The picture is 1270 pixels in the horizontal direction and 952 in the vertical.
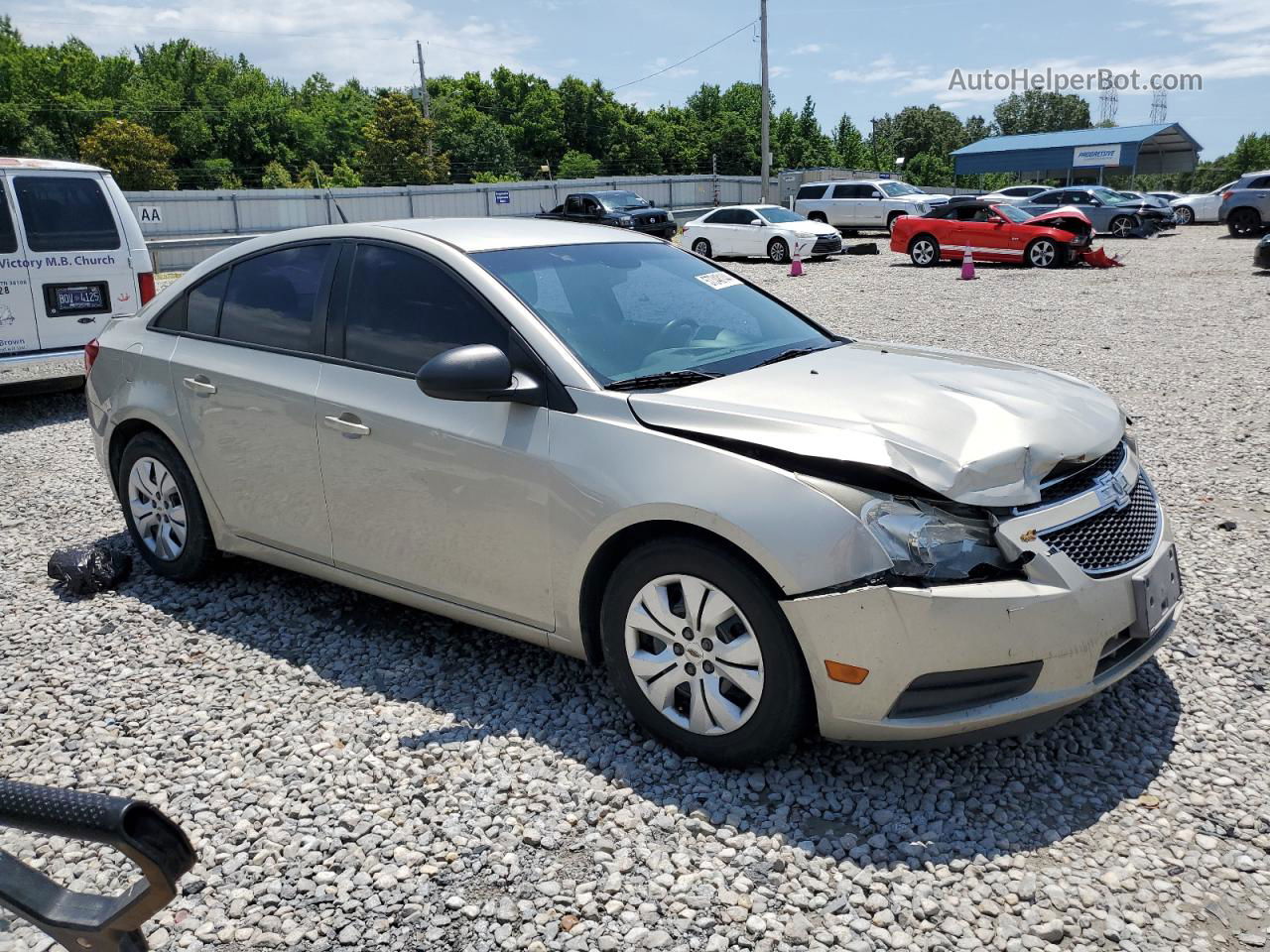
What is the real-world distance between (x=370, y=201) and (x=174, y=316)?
138ft

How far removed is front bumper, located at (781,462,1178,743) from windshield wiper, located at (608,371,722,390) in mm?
992

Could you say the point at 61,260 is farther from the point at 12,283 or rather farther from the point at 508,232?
the point at 508,232

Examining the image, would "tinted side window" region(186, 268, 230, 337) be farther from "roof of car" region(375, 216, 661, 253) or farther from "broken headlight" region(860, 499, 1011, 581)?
"broken headlight" region(860, 499, 1011, 581)

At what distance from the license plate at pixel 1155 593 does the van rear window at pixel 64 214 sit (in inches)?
358

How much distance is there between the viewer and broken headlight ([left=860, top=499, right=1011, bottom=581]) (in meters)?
2.97

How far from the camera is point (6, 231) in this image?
8789 millimetres

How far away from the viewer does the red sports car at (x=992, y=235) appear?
2188 centimetres

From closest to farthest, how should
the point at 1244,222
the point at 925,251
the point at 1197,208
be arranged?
the point at 925,251 → the point at 1244,222 → the point at 1197,208

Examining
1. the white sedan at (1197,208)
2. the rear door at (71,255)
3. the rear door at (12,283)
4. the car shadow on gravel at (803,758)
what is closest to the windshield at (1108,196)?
the white sedan at (1197,208)

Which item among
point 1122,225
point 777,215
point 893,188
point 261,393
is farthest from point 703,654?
point 893,188

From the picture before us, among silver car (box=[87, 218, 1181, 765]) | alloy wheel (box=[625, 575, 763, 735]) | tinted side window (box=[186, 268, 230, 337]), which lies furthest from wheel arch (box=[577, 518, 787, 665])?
tinted side window (box=[186, 268, 230, 337])

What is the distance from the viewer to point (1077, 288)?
18.0m

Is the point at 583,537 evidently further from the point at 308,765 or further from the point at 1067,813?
the point at 1067,813

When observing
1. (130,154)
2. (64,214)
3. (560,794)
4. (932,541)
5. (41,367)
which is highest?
(130,154)
